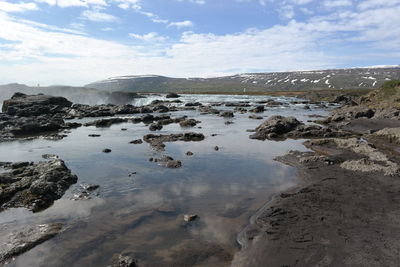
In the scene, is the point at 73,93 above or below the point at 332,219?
above

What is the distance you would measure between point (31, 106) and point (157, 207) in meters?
58.3

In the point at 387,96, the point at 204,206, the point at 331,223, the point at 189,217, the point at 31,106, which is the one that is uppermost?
the point at 31,106

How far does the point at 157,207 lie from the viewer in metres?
14.2

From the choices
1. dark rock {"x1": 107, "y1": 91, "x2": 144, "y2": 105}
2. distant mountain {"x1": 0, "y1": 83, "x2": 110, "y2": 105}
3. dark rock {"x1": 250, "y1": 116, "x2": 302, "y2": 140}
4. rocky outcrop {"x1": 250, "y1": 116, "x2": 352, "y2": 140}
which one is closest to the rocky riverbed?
rocky outcrop {"x1": 250, "y1": 116, "x2": 352, "y2": 140}

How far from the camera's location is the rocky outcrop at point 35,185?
14938 mm

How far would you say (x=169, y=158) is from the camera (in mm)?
23484

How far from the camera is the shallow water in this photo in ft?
34.1

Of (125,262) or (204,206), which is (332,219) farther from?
(125,262)

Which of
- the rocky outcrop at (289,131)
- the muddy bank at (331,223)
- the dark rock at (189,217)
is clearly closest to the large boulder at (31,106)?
the rocky outcrop at (289,131)

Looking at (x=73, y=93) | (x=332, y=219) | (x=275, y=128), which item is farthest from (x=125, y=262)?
(x=73, y=93)

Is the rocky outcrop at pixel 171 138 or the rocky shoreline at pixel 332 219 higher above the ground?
the rocky shoreline at pixel 332 219

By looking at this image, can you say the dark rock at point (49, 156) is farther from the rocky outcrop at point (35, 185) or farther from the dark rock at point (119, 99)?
the dark rock at point (119, 99)

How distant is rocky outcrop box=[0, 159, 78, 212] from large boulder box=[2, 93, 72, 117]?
44.9 m

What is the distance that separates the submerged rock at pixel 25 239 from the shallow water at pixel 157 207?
344 millimetres
